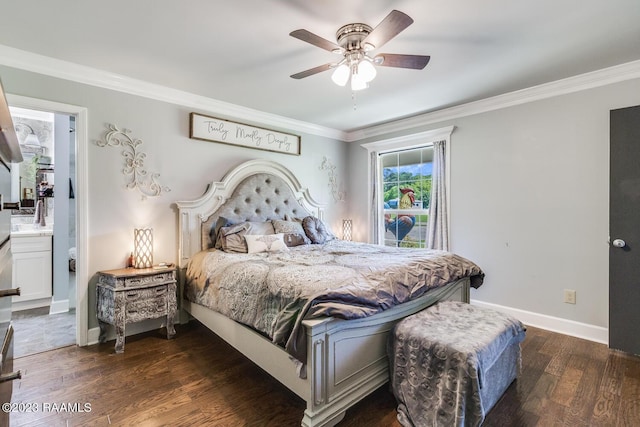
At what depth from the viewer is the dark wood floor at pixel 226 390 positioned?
5.68 feet

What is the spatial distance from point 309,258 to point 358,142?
2773 mm

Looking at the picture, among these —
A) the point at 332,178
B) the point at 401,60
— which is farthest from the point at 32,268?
the point at 401,60

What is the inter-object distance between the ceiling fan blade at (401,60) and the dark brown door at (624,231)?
1.92 m

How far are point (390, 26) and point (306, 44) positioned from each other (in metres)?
0.77

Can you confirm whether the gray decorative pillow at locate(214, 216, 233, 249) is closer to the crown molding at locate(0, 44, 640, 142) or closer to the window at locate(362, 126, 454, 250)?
the crown molding at locate(0, 44, 640, 142)

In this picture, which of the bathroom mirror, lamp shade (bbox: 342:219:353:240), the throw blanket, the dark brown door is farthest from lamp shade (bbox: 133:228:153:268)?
the dark brown door

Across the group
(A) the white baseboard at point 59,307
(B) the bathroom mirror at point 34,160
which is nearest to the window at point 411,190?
(A) the white baseboard at point 59,307

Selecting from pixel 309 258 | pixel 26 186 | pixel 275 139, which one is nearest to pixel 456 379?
pixel 309 258

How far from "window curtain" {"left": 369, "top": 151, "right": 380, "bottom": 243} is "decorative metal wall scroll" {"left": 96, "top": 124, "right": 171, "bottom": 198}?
2.87 metres

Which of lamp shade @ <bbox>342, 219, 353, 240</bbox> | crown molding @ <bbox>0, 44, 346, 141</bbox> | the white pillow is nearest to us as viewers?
crown molding @ <bbox>0, 44, 346, 141</bbox>

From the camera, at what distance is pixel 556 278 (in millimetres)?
2986

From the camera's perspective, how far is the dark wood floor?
1.73 m

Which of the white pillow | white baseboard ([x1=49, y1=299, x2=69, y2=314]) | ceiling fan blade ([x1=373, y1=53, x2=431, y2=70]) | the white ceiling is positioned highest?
the white ceiling

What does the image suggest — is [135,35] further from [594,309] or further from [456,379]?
[594,309]
